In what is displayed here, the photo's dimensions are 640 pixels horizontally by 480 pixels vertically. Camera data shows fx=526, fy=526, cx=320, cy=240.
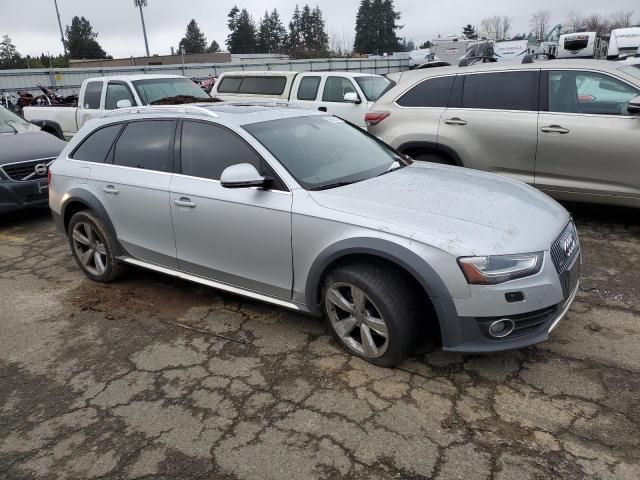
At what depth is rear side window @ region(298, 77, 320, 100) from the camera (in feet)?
34.1

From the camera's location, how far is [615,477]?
2.34 meters

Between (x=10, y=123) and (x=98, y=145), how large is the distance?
4.23 meters

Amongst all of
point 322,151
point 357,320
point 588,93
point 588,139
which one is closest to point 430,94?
point 588,93

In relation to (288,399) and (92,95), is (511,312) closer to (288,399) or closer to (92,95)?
(288,399)

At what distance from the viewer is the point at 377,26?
7838 centimetres

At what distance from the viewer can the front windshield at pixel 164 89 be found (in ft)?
31.0

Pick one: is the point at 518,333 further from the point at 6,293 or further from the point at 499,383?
the point at 6,293

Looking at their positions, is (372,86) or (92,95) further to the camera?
(372,86)

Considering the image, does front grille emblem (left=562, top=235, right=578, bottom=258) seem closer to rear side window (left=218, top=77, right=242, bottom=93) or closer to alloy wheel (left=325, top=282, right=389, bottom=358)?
alloy wheel (left=325, top=282, right=389, bottom=358)

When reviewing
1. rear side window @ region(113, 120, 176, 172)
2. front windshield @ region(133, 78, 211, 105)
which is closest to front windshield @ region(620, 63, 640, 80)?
rear side window @ region(113, 120, 176, 172)

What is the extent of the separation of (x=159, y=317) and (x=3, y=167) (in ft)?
13.2

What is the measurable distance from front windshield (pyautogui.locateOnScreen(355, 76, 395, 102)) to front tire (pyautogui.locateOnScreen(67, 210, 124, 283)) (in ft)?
21.9

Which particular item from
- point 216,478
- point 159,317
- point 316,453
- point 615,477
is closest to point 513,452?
point 615,477

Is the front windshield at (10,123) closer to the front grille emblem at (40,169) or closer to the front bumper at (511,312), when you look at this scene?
the front grille emblem at (40,169)
